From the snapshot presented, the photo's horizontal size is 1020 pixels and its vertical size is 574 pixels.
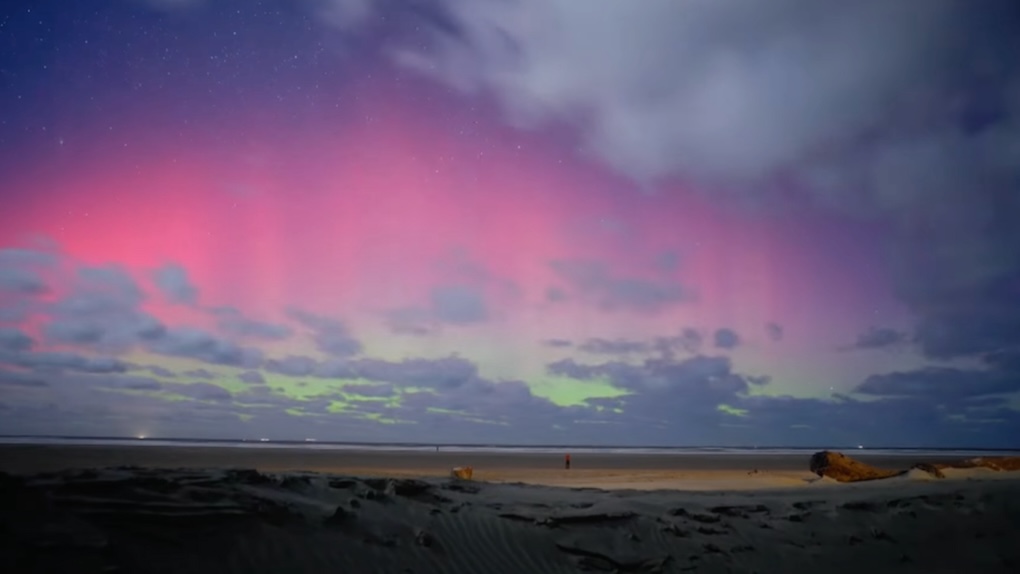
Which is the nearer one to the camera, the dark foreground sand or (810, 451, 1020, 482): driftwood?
the dark foreground sand

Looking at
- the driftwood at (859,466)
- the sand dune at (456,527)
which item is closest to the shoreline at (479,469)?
the driftwood at (859,466)

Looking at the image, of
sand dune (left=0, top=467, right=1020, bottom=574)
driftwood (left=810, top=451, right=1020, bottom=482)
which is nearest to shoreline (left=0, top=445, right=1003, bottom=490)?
driftwood (left=810, top=451, right=1020, bottom=482)

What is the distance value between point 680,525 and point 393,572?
4899 millimetres

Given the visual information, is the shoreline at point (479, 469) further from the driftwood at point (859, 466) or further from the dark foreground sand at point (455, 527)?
the dark foreground sand at point (455, 527)

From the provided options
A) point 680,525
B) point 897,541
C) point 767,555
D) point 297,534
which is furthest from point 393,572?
point 897,541

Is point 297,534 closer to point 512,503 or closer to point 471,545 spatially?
point 471,545

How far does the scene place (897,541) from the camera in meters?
10.5

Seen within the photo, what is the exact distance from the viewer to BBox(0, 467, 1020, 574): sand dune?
644cm

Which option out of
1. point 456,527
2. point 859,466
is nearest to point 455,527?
point 456,527

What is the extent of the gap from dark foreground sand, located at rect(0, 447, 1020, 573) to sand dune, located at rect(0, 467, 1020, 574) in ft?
0.07

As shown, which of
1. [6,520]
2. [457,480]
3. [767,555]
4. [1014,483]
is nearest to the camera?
[6,520]

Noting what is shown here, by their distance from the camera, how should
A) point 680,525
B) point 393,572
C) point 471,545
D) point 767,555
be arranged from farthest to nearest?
point 680,525, point 767,555, point 471,545, point 393,572

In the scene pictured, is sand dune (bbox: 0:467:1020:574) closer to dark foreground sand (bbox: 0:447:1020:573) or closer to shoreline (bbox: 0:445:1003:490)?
dark foreground sand (bbox: 0:447:1020:573)

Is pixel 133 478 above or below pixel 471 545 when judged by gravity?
above
